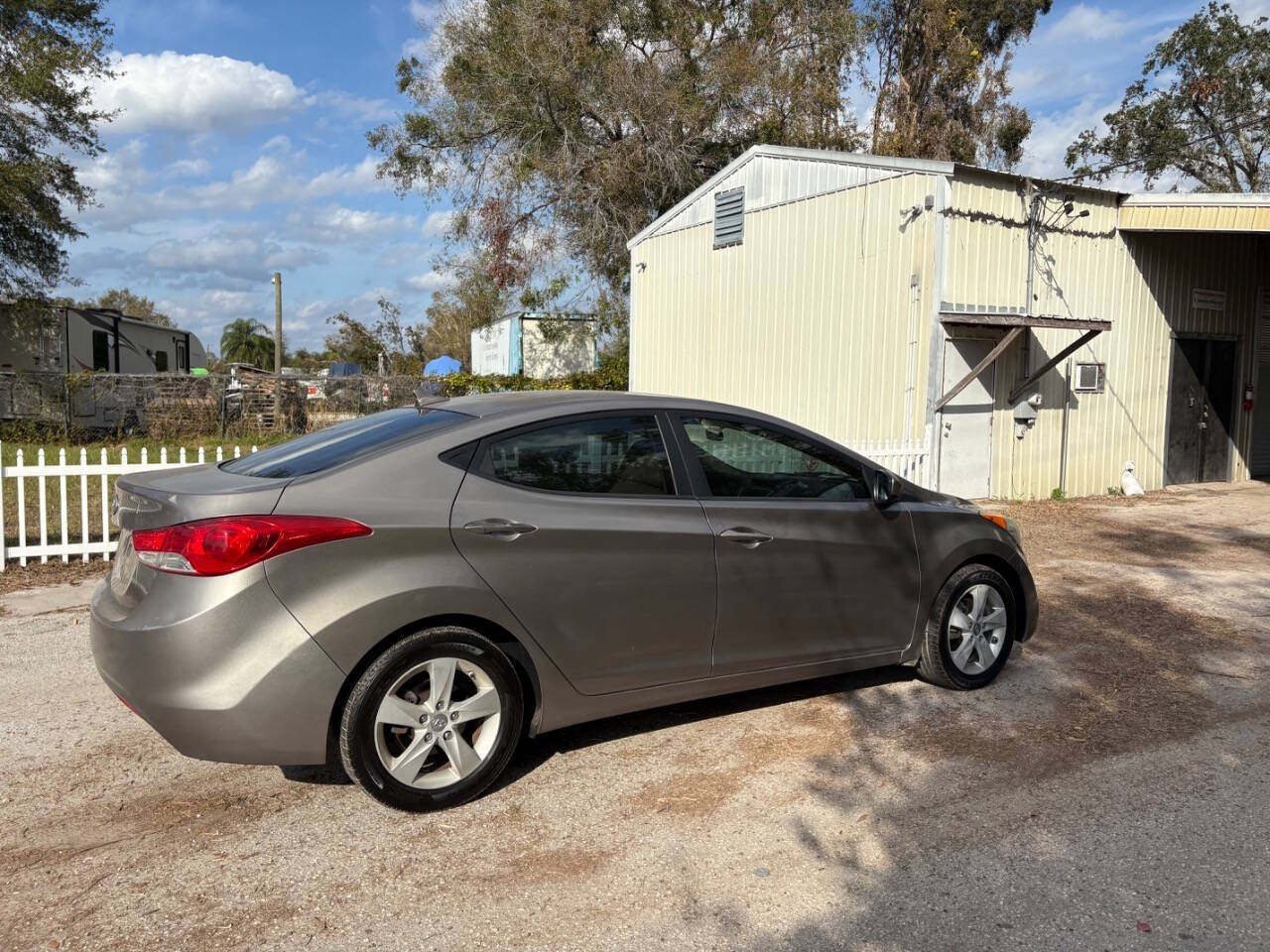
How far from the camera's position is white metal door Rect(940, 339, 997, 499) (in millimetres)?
11461

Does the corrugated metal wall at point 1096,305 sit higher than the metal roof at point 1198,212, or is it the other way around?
the metal roof at point 1198,212

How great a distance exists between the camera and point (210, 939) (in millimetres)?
2832

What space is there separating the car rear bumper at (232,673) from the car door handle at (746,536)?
5.56 ft

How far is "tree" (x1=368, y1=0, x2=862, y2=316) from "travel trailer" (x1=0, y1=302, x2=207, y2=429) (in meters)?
8.08

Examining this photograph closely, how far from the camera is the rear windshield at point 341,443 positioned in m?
3.73

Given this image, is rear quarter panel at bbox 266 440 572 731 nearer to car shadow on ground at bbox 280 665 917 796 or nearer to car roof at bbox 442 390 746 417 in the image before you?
car roof at bbox 442 390 746 417

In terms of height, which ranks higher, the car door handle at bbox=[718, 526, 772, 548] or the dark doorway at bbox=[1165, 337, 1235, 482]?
the dark doorway at bbox=[1165, 337, 1235, 482]

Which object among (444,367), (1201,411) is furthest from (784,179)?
(444,367)

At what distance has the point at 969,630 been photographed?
199 inches

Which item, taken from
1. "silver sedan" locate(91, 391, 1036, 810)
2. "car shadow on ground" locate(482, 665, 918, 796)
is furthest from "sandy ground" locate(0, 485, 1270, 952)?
"silver sedan" locate(91, 391, 1036, 810)

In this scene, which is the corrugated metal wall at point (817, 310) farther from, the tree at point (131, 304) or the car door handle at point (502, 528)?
the tree at point (131, 304)

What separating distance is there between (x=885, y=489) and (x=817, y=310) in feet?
28.5

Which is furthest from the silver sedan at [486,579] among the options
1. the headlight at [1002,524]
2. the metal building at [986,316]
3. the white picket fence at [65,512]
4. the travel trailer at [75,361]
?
the travel trailer at [75,361]

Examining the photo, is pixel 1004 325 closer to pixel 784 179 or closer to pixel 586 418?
pixel 784 179
